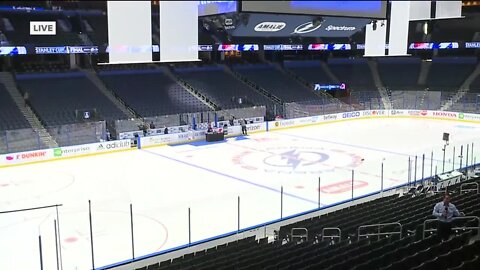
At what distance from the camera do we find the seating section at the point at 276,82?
3469 cm

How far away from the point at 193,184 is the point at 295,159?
5.41m

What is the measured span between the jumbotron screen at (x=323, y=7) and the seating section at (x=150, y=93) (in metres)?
15.6

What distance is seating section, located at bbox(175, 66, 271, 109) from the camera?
31855 mm

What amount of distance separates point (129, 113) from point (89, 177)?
32.4 feet

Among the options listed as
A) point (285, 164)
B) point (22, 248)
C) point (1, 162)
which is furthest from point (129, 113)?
point (22, 248)

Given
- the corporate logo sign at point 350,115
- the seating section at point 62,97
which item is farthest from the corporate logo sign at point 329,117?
the seating section at point 62,97

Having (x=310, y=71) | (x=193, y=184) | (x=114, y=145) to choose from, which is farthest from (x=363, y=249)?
(x=310, y=71)

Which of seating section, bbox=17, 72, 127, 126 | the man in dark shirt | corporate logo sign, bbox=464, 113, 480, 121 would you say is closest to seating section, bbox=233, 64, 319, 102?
corporate logo sign, bbox=464, 113, 480, 121

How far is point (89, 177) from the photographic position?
1748cm

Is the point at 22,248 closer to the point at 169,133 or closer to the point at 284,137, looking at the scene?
the point at 169,133

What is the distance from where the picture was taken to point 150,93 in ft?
98.7

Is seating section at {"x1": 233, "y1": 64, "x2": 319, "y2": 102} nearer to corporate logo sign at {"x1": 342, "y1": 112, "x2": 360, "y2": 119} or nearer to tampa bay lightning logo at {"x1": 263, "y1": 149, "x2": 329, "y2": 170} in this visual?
corporate logo sign at {"x1": 342, "y1": 112, "x2": 360, "y2": 119}

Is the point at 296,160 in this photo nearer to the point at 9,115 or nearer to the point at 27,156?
the point at 27,156

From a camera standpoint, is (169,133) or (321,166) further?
(169,133)
